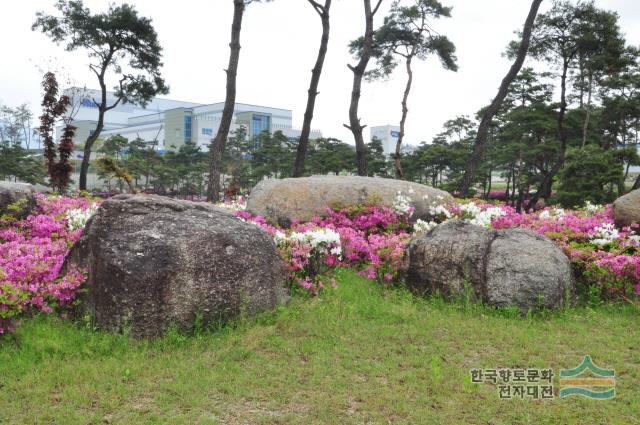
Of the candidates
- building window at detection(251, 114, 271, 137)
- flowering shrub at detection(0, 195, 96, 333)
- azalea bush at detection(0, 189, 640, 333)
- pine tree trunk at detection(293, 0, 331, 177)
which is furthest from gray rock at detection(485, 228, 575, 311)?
building window at detection(251, 114, 271, 137)

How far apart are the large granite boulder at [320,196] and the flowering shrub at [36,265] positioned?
11.8 ft

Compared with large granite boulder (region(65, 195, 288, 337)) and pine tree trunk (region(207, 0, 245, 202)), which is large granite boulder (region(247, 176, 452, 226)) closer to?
pine tree trunk (region(207, 0, 245, 202))

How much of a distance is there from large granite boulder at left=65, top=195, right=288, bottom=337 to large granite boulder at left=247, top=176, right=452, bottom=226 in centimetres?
456

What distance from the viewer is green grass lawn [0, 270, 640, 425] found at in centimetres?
375

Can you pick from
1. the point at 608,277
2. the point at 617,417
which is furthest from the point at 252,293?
the point at 608,277

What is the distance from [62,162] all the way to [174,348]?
674 inches

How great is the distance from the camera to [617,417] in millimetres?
3703

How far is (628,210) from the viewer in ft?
26.8

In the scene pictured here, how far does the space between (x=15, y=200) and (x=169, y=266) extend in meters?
5.22

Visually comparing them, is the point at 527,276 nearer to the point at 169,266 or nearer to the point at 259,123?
the point at 169,266

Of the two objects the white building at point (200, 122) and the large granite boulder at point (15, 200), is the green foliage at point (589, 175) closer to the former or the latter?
the large granite boulder at point (15, 200)

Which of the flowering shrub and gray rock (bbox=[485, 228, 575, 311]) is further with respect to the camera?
gray rock (bbox=[485, 228, 575, 311])

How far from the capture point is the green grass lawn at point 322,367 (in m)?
3.75

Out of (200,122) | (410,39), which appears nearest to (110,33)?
(410,39)
